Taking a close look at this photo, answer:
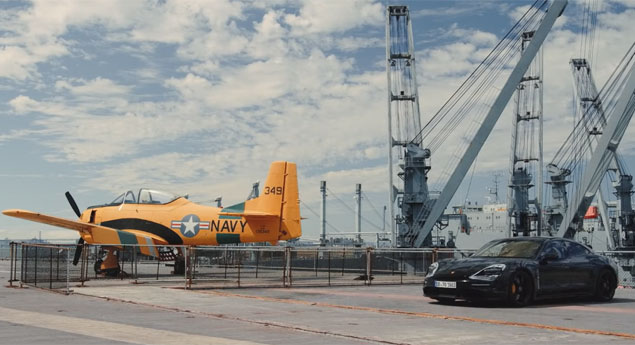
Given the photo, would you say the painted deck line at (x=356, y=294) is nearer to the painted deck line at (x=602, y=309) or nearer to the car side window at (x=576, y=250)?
the painted deck line at (x=602, y=309)

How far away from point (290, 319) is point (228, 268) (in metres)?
11.4

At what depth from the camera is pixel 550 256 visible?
1365cm

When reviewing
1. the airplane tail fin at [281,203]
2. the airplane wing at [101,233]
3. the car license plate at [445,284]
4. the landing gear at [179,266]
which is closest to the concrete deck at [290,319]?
the car license plate at [445,284]

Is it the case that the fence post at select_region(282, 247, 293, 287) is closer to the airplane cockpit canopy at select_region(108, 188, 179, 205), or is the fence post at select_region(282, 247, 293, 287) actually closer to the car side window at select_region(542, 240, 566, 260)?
the car side window at select_region(542, 240, 566, 260)

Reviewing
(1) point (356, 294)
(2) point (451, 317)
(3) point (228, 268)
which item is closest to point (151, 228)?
(3) point (228, 268)

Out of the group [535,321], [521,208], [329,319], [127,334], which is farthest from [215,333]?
[521,208]

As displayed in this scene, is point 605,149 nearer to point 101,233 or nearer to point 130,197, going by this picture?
point 130,197

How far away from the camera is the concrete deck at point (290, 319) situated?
28.6 feet

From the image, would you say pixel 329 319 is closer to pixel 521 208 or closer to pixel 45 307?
pixel 45 307

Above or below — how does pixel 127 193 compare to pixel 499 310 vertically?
above

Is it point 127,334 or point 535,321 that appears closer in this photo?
point 127,334

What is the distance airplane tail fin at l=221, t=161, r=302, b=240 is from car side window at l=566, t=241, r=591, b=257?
44.0 ft

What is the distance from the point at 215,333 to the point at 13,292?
9.57 meters

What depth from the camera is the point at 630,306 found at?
13.8 m
